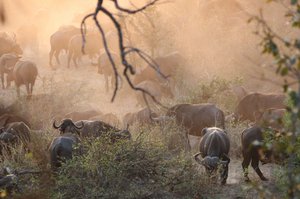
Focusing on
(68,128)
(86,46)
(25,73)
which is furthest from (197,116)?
(86,46)

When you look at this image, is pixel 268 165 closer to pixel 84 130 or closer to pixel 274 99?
pixel 274 99

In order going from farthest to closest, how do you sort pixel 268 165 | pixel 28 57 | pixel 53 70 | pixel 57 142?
pixel 28 57
pixel 53 70
pixel 268 165
pixel 57 142

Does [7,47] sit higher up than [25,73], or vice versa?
[7,47]

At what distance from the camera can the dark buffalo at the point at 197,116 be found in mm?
13906

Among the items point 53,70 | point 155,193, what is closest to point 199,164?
point 155,193

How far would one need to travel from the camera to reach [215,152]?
11.1 m

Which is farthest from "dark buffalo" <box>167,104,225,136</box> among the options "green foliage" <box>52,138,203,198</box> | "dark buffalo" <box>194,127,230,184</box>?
"green foliage" <box>52,138,203,198</box>

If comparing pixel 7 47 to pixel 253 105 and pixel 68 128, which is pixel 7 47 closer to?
pixel 253 105

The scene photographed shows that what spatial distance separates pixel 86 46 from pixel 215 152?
15151mm

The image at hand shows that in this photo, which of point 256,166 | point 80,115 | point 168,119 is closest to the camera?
point 256,166

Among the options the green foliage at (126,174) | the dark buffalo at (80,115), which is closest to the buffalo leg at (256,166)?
the green foliage at (126,174)

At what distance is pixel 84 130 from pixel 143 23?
35.4 ft

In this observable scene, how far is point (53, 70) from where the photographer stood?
2484cm

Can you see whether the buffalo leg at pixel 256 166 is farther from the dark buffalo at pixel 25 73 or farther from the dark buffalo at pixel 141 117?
the dark buffalo at pixel 25 73
